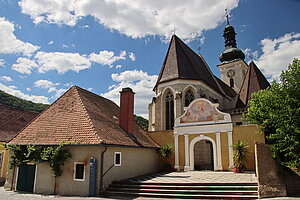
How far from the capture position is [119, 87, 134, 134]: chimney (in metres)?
Result: 16.9

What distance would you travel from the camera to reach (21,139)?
46.3ft

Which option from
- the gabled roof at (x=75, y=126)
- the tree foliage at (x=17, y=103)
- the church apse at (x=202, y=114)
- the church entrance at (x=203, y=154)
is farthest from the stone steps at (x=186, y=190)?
the tree foliage at (x=17, y=103)

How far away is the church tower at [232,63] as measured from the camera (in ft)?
146

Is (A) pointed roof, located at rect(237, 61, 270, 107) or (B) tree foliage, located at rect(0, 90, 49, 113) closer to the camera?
(A) pointed roof, located at rect(237, 61, 270, 107)

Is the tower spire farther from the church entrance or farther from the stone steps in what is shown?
the stone steps

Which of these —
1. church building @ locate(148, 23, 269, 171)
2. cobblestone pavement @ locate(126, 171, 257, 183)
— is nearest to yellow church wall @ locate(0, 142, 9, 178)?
cobblestone pavement @ locate(126, 171, 257, 183)

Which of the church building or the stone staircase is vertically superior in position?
the church building

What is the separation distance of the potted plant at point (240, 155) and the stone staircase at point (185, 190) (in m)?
4.93

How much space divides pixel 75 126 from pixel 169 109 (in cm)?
1327

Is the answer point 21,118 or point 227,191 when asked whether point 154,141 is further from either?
point 21,118

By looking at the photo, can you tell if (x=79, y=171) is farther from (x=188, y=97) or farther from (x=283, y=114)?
(x=188, y=97)

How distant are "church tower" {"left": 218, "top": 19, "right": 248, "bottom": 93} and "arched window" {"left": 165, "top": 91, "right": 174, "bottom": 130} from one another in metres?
23.7

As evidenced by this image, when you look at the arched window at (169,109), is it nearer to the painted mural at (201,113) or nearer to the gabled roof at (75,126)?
the painted mural at (201,113)

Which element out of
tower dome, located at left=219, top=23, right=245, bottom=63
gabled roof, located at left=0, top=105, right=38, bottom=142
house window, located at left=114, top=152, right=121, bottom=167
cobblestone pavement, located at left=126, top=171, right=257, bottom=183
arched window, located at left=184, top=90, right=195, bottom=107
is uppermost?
tower dome, located at left=219, top=23, right=245, bottom=63
